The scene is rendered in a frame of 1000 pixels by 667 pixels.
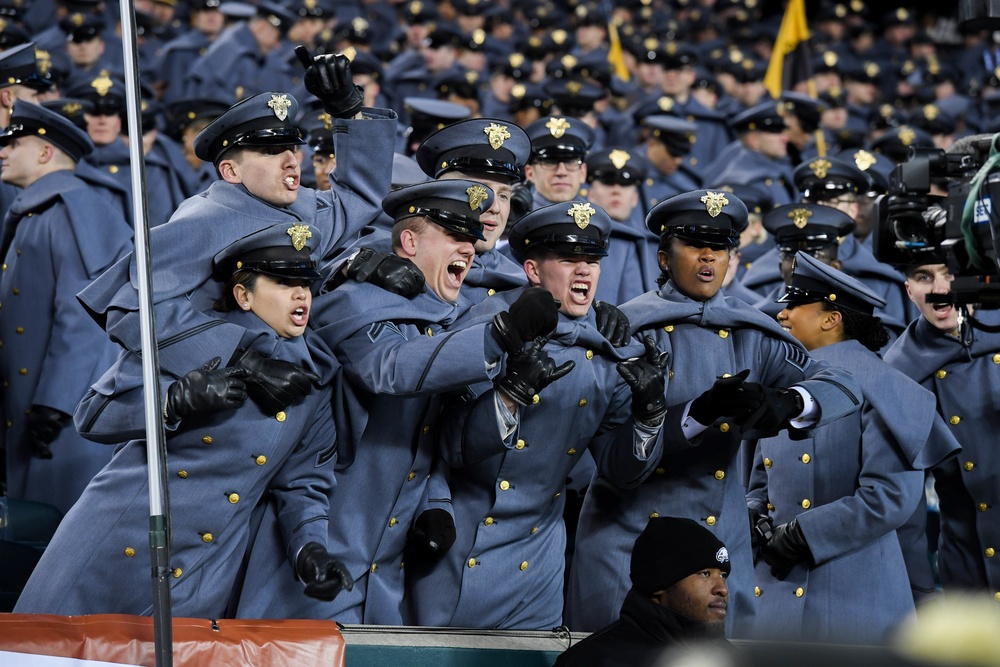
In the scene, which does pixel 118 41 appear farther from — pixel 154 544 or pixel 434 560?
pixel 154 544

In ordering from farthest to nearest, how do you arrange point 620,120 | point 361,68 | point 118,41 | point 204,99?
point 118,41 → point 620,120 → point 361,68 → point 204,99

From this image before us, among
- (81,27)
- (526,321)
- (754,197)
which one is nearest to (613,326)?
(526,321)

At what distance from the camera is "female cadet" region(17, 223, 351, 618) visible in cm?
496

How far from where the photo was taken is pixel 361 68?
12.6m

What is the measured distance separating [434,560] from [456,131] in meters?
1.92

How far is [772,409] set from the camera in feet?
17.3

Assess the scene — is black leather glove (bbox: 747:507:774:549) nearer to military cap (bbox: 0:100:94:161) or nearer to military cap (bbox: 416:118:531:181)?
military cap (bbox: 416:118:531:181)

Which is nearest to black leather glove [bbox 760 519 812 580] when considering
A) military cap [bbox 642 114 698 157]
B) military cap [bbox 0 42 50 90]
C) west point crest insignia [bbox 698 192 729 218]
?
west point crest insignia [bbox 698 192 729 218]

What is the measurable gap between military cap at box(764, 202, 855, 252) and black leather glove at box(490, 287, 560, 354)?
3.27 m

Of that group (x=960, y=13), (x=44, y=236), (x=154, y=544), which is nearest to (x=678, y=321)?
(x=960, y=13)

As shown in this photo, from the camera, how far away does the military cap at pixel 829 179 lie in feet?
29.7

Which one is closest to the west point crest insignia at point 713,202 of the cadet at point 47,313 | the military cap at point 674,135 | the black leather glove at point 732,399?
the black leather glove at point 732,399

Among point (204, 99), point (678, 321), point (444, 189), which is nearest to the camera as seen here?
point (444, 189)

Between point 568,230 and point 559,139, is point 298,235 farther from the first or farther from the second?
point 559,139
